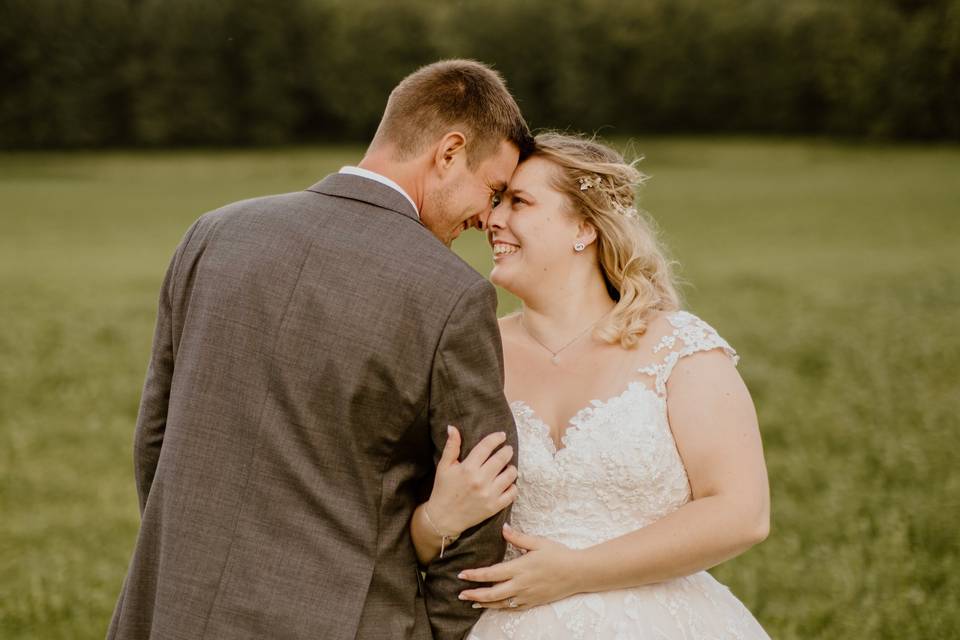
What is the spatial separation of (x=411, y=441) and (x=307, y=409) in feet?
0.97

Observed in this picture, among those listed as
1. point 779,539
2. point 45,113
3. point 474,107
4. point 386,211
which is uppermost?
point 474,107

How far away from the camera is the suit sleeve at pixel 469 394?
2.35 meters

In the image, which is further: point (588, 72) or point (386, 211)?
point (588, 72)

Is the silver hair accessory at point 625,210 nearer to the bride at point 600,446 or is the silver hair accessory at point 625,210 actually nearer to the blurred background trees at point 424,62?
the bride at point 600,446

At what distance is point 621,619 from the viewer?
2.88 m

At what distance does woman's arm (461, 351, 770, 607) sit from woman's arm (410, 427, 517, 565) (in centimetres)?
26

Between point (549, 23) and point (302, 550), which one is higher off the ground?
point (302, 550)

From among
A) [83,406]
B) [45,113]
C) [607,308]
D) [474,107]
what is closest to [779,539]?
[607,308]

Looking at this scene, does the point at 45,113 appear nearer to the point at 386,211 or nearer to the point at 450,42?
the point at 450,42

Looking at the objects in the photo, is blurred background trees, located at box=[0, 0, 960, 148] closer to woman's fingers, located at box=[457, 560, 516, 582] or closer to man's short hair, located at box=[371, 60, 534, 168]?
man's short hair, located at box=[371, 60, 534, 168]

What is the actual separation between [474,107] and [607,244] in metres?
0.82

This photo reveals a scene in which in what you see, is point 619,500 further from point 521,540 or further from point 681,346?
point 681,346

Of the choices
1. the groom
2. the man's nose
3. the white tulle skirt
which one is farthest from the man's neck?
the white tulle skirt

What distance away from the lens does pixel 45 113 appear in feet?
191
